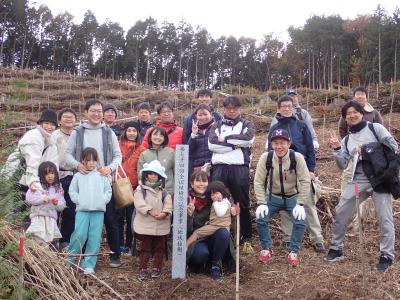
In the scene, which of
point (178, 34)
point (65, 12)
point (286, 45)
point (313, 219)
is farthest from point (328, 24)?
point (313, 219)

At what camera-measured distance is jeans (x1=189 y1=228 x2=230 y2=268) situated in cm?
432

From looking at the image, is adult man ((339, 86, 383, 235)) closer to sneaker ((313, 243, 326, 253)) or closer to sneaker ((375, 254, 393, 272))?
sneaker ((313, 243, 326, 253))

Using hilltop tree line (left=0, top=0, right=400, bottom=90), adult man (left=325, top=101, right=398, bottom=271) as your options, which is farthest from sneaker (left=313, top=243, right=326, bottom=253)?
hilltop tree line (left=0, top=0, right=400, bottom=90)

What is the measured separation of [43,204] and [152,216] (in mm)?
1142

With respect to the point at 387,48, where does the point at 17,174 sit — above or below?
below

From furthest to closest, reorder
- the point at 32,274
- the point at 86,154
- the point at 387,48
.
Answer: the point at 387,48 < the point at 86,154 < the point at 32,274

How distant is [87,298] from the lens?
321 cm

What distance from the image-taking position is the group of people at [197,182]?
438cm

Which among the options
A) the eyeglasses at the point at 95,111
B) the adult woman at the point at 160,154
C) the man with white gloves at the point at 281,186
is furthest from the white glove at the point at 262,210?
the eyeglasses at the point at 95,111

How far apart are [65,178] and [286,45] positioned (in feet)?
132

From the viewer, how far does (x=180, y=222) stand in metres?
4.17

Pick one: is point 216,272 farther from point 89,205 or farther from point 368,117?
point 368,117

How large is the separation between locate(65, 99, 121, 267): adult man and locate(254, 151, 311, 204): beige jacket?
1.61 meters

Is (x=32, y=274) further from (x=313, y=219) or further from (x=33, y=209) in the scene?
(x=313, y=219)
